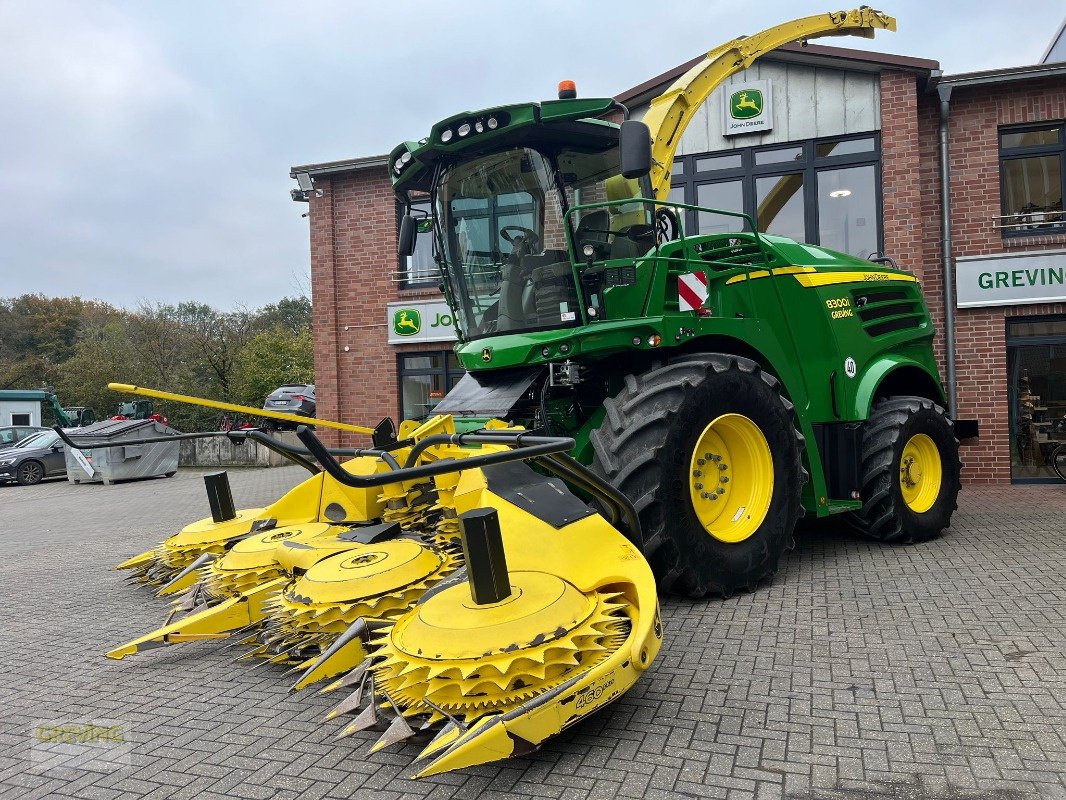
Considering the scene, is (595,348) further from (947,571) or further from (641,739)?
(947,571)

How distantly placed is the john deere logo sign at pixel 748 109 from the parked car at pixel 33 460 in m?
16.4

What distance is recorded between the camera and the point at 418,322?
40.8ft

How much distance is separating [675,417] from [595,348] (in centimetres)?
67

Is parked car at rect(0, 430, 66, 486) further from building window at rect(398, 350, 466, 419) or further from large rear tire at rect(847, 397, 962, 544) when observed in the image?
large rear tire at rect(847, 397, 962, 544)

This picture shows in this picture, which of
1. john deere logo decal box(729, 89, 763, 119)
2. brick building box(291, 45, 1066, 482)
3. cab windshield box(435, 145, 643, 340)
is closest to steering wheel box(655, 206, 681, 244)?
cab windshield box(435, 145, 643, 340)

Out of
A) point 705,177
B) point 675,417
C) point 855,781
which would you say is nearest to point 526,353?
point 675,417

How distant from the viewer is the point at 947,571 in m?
5.07

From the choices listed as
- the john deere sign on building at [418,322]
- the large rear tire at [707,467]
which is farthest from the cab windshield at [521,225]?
the john deere sign on building at [418,322]

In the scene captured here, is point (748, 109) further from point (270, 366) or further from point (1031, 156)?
point (270, 366)

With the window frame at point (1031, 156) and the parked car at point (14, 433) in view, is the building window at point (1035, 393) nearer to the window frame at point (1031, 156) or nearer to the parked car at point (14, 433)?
the window frame at point (1031, 156)

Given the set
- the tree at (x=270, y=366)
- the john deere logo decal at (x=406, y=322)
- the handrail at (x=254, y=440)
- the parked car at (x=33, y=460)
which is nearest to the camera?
the handrail at (x=254, y=440)

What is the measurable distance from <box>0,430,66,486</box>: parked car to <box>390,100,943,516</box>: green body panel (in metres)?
16.6

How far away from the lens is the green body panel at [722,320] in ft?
15.0

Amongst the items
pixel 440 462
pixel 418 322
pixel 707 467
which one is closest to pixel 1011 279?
pixel 707 467
